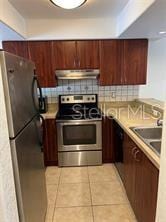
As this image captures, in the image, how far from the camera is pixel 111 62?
309 centimetres

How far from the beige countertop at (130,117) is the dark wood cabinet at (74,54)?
2.63 feet

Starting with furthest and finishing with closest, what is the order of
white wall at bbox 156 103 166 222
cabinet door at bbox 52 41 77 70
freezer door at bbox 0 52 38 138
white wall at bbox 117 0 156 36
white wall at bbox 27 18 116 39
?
cabinet door at bbox 52 41 77 70, white wall at bbox 27 18 116 39, white wall at bbox 117 0 156 36, freezer door at bbox 0 52 38 138, white wall at bbox 156 103 166 222

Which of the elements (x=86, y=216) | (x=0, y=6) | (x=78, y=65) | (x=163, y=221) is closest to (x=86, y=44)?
(x=78, y=65)

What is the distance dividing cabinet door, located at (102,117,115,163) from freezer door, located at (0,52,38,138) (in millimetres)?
1587

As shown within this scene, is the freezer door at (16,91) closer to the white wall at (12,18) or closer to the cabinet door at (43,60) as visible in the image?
the white wall at (12,18)

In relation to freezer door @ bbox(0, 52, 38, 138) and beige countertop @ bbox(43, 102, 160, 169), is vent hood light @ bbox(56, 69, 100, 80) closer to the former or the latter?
beige countertop @ bbox(43, 102, 160, 169)

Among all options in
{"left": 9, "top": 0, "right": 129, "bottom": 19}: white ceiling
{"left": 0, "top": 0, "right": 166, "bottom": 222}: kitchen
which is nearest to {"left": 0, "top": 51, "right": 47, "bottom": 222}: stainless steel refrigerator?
{"left": 0, "top": 0, "right": 166, "bottom": 222}: kitchen

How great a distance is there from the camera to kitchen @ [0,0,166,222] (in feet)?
7.03

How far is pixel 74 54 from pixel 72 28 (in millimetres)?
383

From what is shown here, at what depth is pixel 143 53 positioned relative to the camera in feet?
10.1

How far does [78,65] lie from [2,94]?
2094mm

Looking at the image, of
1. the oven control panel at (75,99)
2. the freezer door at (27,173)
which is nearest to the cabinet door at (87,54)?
the oven control panel at (75,99)

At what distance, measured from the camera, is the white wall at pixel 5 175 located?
3.52ft

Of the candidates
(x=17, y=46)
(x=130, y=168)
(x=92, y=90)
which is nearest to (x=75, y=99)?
(x=92, y=90)
